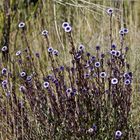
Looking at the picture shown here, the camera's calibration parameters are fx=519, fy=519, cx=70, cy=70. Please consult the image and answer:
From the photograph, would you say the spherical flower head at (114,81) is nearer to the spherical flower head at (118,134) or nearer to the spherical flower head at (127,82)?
the spherical flower head at (127,82)

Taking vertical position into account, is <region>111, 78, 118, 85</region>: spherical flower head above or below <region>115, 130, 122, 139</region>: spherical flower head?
above

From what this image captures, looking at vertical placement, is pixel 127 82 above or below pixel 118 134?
above

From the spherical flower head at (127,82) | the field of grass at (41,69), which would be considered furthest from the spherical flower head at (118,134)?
the spherical flower head at (127,82)

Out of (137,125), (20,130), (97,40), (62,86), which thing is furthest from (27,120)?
(97,40)

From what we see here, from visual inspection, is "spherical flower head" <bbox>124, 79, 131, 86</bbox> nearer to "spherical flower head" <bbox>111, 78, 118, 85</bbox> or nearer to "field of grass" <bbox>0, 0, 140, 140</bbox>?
"spherical flower head" <bbox>111, 78, 118, 85</bbox>

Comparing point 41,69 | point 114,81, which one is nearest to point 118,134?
point 114,81

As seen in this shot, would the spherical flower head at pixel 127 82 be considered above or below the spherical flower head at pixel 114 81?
below

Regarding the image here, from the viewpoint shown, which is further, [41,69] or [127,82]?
[41,69]

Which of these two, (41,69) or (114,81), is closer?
(114,81)

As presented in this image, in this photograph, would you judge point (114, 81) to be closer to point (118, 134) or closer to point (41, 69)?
point (118, 134)

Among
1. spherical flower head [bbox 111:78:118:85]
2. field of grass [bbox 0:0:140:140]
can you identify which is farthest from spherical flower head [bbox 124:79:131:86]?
field of grass [bbox 0:0:140:140]

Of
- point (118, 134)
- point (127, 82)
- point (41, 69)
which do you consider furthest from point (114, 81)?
point (41, 69)

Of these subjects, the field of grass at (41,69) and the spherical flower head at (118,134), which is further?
the field of grass at (41,69)

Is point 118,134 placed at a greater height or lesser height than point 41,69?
lesser
